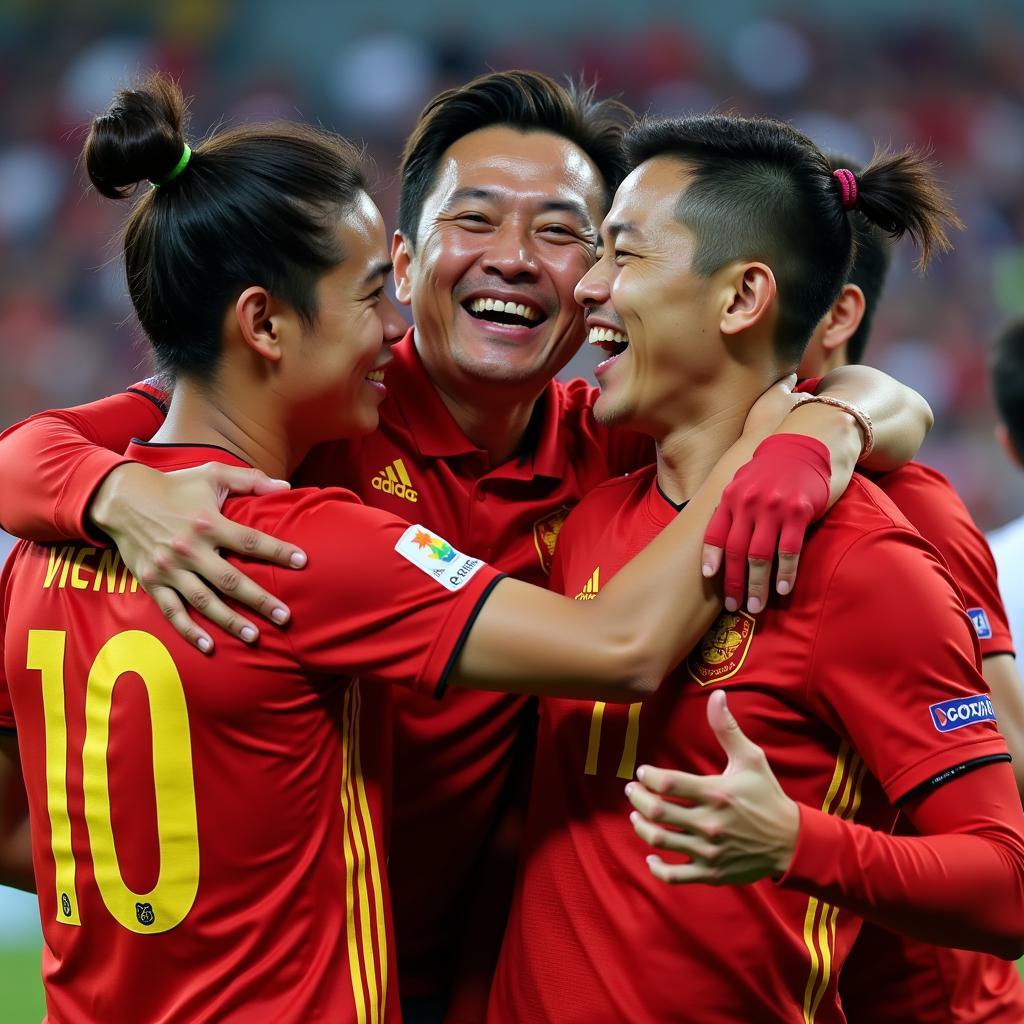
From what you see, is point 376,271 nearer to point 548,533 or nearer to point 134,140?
point 134,140

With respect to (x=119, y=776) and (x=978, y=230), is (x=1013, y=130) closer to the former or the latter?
(x=978, y=230)

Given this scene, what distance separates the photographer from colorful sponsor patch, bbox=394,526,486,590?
6.70 ft

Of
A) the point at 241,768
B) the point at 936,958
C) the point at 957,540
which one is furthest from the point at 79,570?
the point at 936,958

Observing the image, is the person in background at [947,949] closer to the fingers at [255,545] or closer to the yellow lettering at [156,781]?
the fingers at [255,545]

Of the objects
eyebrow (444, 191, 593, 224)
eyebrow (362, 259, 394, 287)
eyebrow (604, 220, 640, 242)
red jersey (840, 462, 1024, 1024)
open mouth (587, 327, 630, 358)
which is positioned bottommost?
red jersey (840, 462, 1024, 1024)

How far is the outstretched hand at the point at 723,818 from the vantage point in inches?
69.7

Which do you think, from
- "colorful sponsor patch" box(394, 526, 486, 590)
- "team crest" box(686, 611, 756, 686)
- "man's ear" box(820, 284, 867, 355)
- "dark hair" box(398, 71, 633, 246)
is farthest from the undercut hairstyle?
"colorful sponsor patch" box(394, 526, 486, 590)

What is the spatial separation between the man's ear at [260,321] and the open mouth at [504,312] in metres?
0.72

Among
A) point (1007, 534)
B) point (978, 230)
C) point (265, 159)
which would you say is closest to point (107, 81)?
point (978, 230)

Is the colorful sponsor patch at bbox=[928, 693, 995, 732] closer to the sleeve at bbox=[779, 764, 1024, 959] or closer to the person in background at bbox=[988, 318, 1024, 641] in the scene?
the sleeve at bbox=[779, 764, 1024, 959]

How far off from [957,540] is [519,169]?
1.20 m

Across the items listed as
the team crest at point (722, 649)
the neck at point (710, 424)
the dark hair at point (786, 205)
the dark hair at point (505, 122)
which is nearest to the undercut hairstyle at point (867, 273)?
the dark hair at point (505, 122)

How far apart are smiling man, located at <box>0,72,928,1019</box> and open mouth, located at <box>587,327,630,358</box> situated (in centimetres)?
37

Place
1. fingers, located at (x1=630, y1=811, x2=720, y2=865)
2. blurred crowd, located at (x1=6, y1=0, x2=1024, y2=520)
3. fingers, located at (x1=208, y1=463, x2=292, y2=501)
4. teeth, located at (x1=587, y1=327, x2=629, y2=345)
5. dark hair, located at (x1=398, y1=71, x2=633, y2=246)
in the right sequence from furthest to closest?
blurred crowd, located at (x1=6, y1=0, x2=1024, y2=520), dark hair, located at (x1=398, y1=71, x2=633, y2=246), teeth, located at (x1=587, y1=327, x2=629, y2=345), fingers, located at (x1=208, y1=463, x2=292, y2=501), fingers, located at (x1=630, y1=811, x2=720, y2=865)
